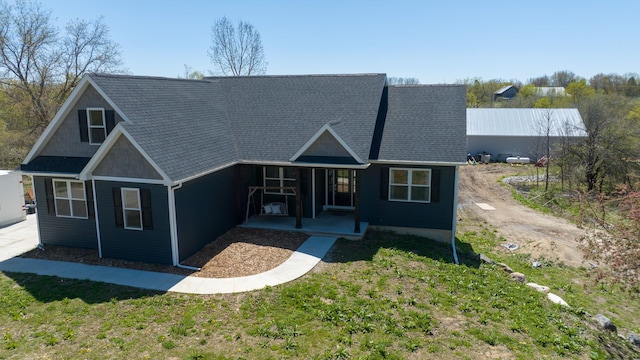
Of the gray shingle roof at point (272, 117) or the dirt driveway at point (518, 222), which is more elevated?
the gray shingle roof at point (272, 117)

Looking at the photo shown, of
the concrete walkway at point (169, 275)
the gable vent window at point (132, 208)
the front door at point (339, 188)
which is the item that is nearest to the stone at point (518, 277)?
the concrete walkway at point (169, 275)

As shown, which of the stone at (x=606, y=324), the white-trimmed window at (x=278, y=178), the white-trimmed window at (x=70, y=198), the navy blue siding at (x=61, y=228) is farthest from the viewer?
the white-trimmed window at (x=278, y=178)

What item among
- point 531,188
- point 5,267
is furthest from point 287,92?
point 531,188

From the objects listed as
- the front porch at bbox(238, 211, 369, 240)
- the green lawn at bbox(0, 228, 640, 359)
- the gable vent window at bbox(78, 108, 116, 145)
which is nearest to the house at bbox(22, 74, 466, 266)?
the gable vent window at bbox(78, 108, 116, 145)

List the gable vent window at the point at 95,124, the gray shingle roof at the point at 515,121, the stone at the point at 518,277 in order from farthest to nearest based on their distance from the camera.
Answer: the gray shingle roof at the point at 515,121, the gable vent window at the point at 95,124, the stone at the point at 518,277

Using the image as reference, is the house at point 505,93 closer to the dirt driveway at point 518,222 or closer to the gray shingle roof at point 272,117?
the dirt driveway at point 518,222

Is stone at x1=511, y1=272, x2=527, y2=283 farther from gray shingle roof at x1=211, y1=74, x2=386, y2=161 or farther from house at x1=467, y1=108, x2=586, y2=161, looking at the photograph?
house at x1=467, y1=108, x2=586, y2=161

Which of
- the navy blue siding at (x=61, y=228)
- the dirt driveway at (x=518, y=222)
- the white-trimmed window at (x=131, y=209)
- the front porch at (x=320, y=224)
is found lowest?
the dirt driveway at (x=518, y=222)

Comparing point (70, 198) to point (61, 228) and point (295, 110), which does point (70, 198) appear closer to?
point (61, 228)
